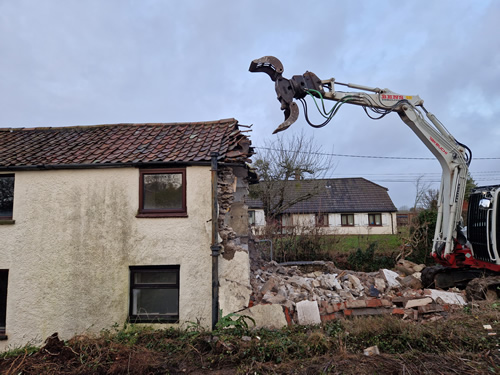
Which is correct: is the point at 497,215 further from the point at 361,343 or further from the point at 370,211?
the point at 370,211

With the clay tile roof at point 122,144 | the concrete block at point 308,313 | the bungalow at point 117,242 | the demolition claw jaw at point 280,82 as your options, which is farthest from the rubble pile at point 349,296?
the demolition claw jaw at point 280,82

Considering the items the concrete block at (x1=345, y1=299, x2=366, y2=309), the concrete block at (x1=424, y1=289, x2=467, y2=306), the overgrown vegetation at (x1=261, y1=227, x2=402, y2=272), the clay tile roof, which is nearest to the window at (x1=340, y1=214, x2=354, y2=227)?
the overgrown vegetation at (x1=261, y1=227, x2=402, y2=272)

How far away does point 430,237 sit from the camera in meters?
12.3

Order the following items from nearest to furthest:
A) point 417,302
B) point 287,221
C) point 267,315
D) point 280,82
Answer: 1. point 267,315
2. point 417,302
3. point 280,82
4. point 287,221

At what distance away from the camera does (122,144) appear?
885cm

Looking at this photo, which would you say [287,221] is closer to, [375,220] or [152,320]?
[152,320]

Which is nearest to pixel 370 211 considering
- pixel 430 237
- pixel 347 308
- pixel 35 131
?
pixel 430 237

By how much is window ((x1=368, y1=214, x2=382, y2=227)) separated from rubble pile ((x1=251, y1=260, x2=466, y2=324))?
66.5 feet

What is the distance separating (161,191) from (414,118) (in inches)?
265

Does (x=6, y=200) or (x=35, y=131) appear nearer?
(x=6, y=200)

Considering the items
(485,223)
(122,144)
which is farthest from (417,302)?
(122,144)

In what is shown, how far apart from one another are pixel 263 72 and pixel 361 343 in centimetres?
630

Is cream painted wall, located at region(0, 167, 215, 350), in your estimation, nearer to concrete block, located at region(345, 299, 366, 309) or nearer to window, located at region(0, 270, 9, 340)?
window, located at region(0, 270, 9, 340)

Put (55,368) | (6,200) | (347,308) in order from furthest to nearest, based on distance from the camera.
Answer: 1. (6,200)
2. (347,308)
3. (55,368)
